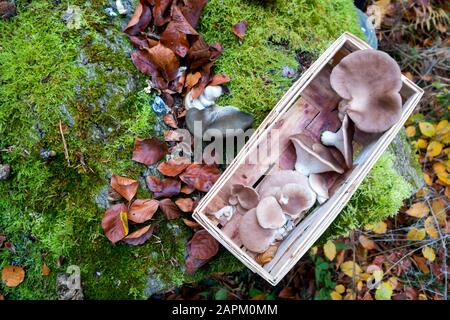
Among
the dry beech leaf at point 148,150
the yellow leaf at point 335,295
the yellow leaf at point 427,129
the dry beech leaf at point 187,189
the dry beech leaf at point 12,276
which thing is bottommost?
Result: the yellow leaf at point 335,295

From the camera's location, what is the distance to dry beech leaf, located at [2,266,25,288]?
2.42 metres

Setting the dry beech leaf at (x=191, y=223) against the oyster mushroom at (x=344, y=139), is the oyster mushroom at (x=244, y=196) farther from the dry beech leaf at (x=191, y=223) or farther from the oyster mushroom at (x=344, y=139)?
the oyster mushroom at (x=344, y=139)

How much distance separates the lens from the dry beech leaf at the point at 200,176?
242 cm

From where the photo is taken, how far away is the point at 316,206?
8.41 feet

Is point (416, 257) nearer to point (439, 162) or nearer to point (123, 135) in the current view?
point (439, 162)

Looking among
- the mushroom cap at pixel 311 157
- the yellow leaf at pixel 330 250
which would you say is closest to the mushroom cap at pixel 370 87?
the mushroom cap at pixel 311 157

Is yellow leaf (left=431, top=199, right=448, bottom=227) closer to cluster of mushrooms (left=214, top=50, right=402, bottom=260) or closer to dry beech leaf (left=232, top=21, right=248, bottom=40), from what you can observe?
cluster of mushrooms (left=214, top=50, right=402, bottom=260)

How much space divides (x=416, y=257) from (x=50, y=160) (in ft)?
11.0

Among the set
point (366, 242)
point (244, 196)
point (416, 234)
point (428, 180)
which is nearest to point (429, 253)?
point (416, 234)

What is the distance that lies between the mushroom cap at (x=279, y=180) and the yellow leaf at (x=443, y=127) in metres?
2.10

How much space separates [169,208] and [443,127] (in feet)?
9.57

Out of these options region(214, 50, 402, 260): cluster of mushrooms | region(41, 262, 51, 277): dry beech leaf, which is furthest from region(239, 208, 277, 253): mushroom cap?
region(41, 262, 51, 277): dry beech leaf

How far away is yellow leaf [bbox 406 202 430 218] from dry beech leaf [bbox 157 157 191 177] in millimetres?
2313
